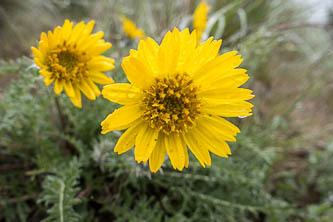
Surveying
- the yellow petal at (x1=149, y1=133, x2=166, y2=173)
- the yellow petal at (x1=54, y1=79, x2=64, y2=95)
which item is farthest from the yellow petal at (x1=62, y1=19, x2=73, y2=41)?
the yellow petal at (x1=149, y1=133, x2=166, y2=173)

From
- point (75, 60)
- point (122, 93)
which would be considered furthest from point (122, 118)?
point (75, 60)

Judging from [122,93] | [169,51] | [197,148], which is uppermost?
[169,51]

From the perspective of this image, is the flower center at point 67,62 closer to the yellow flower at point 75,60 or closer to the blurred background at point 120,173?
the yellow flower at point 75,60

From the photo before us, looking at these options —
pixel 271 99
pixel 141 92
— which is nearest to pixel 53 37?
pixel 141 92

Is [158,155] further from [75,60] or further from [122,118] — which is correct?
[75,60]

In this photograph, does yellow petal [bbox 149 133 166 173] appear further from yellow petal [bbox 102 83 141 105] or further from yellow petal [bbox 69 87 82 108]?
yellow petal [bbox 69 87 82 108]
